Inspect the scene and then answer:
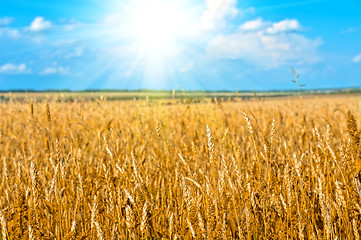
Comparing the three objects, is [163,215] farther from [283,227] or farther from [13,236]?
[13,236]

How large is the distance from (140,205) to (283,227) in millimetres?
822

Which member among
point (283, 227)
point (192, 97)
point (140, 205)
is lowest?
point (283, 227)

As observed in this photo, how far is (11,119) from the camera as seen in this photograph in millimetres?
7289

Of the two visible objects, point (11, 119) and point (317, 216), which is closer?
point (317, 216)

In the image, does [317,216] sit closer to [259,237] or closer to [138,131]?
[259,237]

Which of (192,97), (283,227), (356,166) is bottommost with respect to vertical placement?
(283,227)

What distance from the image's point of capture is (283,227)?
158 centimetres

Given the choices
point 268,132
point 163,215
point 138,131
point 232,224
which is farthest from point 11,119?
point 232,224

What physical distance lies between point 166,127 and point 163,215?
10.1 feet

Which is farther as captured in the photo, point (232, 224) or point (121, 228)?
point (232, 224)

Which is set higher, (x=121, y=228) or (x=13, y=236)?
(x=121, y=228)

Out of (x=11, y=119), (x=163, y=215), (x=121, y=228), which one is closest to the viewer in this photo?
(x=121, y=228)

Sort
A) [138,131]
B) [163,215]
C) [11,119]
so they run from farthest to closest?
[11,119]
[138,131]
[163,215]

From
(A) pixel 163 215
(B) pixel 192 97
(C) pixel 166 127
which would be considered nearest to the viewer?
(A) pixel 163 215
